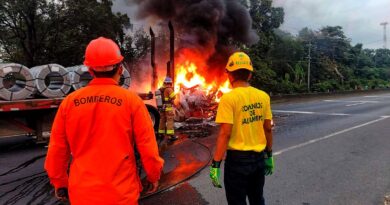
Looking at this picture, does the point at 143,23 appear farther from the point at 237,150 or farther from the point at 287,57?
the point at 287,57

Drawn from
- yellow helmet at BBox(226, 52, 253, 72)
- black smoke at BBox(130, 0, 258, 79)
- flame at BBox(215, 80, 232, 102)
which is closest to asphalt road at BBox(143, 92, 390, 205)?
yellow helmet at BBox(226, 52, 253, 72)

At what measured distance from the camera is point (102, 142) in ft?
7.36

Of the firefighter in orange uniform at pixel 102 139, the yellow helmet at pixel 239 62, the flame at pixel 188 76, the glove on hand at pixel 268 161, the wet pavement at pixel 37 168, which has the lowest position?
the wet pavement at pixel 37 168

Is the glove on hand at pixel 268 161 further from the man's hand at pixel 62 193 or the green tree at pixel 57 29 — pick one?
the green tree at pixel 57 29

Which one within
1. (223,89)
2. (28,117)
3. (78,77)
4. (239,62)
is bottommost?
(28,117)

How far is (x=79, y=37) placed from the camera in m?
17.4

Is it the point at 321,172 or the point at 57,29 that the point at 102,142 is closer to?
the point at 321,172

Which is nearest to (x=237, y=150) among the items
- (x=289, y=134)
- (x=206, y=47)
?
(x=289, y=134)

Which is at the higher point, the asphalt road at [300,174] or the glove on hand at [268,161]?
the glove on hand at [268,161]

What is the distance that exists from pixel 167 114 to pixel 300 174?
4.30 meters

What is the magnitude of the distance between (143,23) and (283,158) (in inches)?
418

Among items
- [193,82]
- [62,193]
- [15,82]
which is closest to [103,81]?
[62,193]

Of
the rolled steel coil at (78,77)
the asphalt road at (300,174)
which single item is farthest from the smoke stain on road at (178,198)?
the rolled steel coil at (78,77)

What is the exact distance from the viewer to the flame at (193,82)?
44.3 feet
